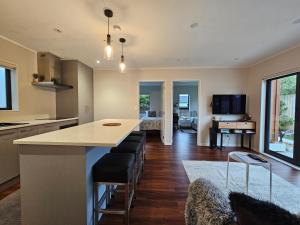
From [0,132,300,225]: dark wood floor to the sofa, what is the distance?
96cm

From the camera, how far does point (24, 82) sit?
341 cm

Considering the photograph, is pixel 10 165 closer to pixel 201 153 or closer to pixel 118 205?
pixel 118 205

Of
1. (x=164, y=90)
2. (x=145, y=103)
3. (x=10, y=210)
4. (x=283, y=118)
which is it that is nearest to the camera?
(x=10, y=210)

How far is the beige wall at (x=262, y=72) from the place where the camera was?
3275 mm

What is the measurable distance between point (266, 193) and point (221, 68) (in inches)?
149

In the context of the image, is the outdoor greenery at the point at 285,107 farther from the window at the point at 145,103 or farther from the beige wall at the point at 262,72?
the window at the point at 145,103

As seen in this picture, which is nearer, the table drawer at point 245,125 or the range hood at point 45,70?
the range hood at point 45,70

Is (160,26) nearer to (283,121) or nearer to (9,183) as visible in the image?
(9,183)

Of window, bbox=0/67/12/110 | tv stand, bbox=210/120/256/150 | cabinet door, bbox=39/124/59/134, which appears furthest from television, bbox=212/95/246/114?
window, bbox=0/67/12/110

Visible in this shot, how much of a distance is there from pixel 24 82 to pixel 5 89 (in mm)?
364

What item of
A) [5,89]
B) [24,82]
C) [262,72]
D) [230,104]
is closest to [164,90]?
[230,104]

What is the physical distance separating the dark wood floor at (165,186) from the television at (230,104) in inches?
50.4

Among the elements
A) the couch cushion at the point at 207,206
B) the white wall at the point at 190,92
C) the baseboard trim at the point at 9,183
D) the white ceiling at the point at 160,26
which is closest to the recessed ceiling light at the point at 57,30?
the white ceiling at the point at 160,26

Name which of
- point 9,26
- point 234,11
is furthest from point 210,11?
point 9,26
